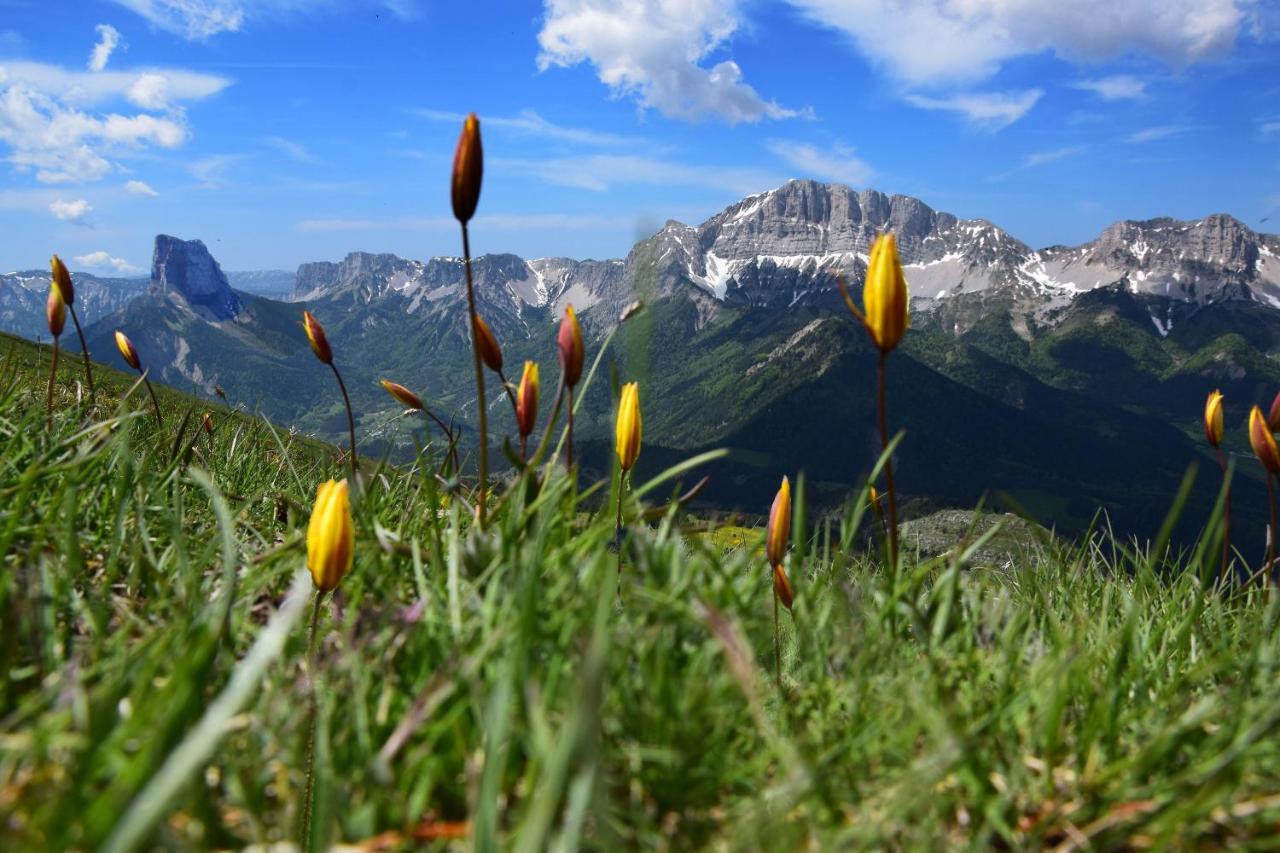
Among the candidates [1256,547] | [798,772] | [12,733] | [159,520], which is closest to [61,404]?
[159,520]

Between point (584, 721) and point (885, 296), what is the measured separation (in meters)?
1.83

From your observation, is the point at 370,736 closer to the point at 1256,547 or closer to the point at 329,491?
the point at 329,491

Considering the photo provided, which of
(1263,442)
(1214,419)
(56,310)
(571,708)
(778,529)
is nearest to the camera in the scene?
(571,708)

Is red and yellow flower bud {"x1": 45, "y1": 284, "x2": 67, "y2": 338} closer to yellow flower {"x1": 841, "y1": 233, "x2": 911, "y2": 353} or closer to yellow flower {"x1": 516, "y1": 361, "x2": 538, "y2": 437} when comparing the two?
yellow flower {"x1": 516, "y1": 361, "x2": 538, "y2": 437}

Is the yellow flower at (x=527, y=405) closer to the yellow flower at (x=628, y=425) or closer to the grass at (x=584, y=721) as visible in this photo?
the yellow flower at (x=628, y=425)

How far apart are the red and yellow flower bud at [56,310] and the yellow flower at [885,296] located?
447cm

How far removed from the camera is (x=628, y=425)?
326cm

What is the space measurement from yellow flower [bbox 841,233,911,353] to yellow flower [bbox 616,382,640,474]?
926 millimetres

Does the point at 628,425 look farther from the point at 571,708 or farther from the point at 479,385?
the point at 571,708

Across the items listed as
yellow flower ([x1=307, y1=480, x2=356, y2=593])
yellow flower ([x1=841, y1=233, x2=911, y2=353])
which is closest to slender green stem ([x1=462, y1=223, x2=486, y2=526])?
yellow flower ([x1=307, y1=480, x2=356, y2=593])

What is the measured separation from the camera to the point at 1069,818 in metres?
1.66

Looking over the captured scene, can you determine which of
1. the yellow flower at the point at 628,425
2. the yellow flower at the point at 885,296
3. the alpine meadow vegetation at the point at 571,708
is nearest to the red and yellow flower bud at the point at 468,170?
the alpine meadow vegetation at the point at 571,708

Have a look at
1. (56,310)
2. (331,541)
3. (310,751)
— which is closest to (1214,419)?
(331,541)

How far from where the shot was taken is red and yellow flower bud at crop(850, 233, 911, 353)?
253 cm
